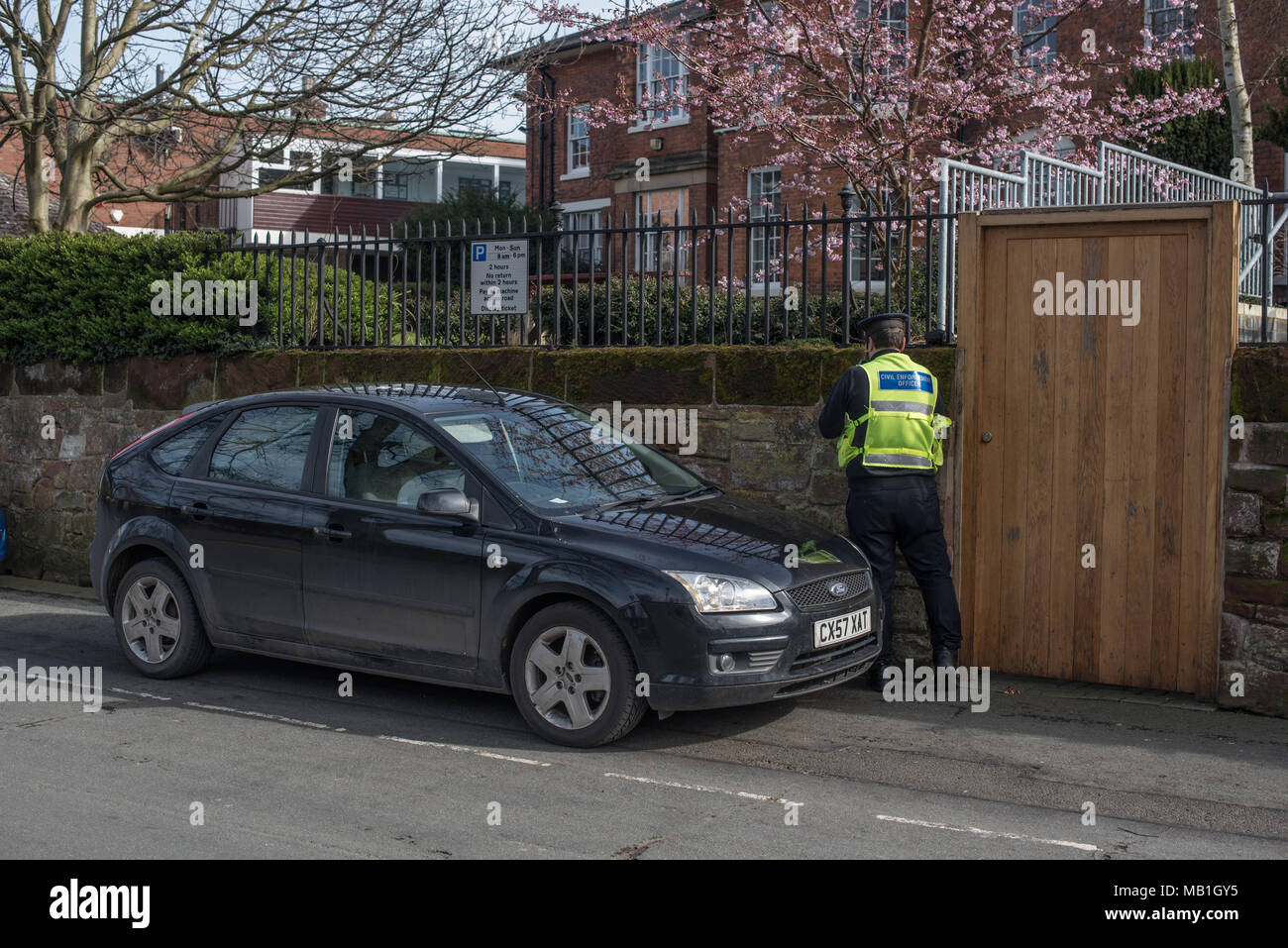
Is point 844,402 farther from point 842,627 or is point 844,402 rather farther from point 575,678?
point 575,678

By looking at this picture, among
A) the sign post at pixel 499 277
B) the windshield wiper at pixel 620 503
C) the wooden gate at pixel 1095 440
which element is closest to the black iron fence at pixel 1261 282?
the wooden gate at pixel 1095 440

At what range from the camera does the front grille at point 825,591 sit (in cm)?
637

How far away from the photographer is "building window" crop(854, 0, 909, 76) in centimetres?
1586

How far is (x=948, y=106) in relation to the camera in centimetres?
1631

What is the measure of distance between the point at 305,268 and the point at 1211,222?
7255 millimetres

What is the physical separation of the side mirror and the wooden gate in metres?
3.17

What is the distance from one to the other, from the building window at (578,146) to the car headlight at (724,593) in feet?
87.3

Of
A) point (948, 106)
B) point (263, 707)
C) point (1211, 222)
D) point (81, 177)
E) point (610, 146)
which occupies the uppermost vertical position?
point (610, 146)

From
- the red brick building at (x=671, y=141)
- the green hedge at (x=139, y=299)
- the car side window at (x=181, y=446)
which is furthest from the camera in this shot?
the red brick building at (x=671, y=141)

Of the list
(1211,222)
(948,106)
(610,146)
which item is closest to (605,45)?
(610,146)

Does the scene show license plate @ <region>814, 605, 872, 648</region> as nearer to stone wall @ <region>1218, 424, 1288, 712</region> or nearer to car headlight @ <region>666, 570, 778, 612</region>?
car headlight @ <region>666, 570, 778, 612</region>

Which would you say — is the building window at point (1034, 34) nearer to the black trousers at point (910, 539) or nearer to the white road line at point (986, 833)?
the black trousers at point (910, 539)

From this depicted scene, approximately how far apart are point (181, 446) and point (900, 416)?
422 cm

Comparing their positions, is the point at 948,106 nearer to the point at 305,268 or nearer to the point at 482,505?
the point at 305,268
